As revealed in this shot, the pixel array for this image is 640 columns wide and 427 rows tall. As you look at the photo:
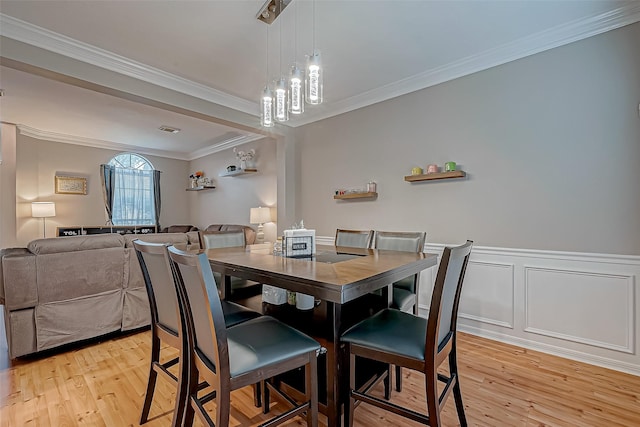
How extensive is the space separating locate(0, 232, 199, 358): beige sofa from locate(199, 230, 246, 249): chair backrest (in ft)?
2.18

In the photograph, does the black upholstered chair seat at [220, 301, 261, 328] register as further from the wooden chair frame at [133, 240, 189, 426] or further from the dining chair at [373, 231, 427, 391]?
the dining chair at [373, 231, 427, 391]

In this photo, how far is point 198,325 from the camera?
124 centimetres

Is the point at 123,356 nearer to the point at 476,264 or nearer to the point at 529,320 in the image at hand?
the point at 476,264

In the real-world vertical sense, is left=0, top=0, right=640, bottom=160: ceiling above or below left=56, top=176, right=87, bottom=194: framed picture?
above

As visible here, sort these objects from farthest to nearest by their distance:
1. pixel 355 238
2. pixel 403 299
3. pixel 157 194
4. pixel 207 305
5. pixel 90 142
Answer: pixel 157 194
pixel 90 142
pixel 355 238
pixel 403 299
pixel 207 305

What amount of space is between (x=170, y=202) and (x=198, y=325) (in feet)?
21.9

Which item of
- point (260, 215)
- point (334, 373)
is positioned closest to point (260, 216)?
point (260, 215)

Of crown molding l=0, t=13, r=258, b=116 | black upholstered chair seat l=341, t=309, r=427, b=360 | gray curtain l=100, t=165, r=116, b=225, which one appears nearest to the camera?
black upholstered chair seat l=341, t=309, r=427, b=360

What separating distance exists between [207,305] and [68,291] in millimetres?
2252

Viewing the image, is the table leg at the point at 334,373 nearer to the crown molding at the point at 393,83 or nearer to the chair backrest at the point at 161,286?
the chair backrest at the point at 161,286

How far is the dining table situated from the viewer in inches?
49.2

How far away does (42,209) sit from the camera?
511cm

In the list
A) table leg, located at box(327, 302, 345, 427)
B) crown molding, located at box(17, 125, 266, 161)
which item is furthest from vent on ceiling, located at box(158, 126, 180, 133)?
table leg, located at box(327, 302, 345, 427)

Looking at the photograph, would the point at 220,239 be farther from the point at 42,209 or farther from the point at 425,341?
the point at 42,209
